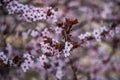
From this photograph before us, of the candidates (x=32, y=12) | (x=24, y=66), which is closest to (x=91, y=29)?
(x=32, y=12)

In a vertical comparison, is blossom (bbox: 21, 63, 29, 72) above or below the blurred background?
above

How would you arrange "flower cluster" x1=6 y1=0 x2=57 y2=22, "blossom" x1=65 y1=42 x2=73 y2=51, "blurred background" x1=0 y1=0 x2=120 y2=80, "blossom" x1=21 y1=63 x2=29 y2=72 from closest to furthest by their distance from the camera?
"blossom" x1=65 y1=42 x2=73 y2=51 → "blossom" x1=21 y1=63 x2=29 y2=72 → "flower cluster" x1=6 y1=0 x2=57 y2=22 → "blurred background" x1=0 y1=0 x2=120 y2=80

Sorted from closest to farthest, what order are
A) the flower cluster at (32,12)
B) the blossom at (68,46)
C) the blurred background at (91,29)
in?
the blossom at (68,46) < the flower cluster at (32,12) < the blurred background at (91,29)

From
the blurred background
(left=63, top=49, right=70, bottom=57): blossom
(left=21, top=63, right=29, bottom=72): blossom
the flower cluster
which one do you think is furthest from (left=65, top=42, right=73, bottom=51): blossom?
the blurred background

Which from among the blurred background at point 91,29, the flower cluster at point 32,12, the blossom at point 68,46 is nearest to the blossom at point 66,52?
the blossom at point 68,46

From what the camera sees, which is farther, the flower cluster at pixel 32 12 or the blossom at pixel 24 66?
the flower cluster at pixel 32 12

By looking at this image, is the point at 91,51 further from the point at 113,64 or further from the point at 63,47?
the point at 63,47

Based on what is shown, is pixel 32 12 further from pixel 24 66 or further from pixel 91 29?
pixel 91 29

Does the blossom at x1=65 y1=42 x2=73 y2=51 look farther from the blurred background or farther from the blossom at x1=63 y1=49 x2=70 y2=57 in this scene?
the blurred background

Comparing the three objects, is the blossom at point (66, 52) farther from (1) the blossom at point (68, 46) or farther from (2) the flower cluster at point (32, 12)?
(2) the flower cluster at point (32, 12)
